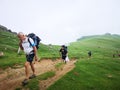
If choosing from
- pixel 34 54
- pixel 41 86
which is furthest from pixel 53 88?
pixel 34 54

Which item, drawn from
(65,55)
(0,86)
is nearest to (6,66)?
(65,55)

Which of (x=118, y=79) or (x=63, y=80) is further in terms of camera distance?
(x=118, y=79)

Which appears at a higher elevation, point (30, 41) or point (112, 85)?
point (30, 41)

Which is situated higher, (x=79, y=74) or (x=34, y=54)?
(x=34, y=54)

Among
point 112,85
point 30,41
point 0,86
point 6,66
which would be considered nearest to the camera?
point 30,41

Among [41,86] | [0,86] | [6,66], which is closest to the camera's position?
[41,86]

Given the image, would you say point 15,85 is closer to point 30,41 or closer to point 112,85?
point 30,41

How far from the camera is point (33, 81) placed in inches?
622

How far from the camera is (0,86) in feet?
54.8

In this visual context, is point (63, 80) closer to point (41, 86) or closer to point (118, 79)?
point (41, 86)

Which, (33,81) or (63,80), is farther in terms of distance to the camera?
(63,80)

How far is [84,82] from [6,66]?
2335 cm

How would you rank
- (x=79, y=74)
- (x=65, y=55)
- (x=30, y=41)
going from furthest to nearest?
(x=65, y=55)
(x=79, y=74)
(x=30, y=41)

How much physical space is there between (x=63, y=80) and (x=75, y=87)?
4.67 ft
